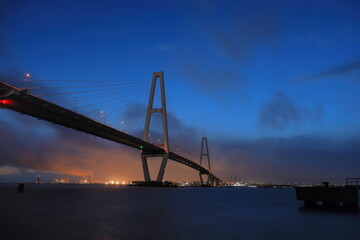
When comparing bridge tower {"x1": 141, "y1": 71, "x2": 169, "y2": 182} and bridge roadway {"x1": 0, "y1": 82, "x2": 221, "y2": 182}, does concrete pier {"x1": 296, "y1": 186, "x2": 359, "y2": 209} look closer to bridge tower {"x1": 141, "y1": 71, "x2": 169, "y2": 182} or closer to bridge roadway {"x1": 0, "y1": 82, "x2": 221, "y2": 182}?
bridge roadway {"x1": 0, "y1": 82, "x2": 221, "y2": 182}

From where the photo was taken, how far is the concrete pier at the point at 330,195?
24.1m

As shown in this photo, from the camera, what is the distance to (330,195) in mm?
25109

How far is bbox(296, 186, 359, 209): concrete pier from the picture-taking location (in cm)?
2411

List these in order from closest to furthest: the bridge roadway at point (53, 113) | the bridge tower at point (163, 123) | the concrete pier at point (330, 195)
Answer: the concrete pier at point (330, 195)
the bridge roadway at point (53, 113)
the bridge tower at point (163, 123)

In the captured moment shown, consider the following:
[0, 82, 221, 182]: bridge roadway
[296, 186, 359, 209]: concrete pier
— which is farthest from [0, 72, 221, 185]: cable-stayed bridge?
[296, 186, 359, 209]: concrete pier

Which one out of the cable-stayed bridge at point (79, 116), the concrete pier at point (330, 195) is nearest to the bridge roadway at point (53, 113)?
the cable-stayed bridge at point (79, 116)

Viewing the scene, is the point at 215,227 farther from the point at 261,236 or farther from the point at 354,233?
the point at 354,233

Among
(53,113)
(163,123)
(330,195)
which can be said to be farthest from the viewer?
(163,123)

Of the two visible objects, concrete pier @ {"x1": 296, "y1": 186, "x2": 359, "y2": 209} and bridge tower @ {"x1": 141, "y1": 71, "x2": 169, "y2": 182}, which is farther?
bridge tower @ {"x1": 141, "y1": 71, "x2": 169, "y2": 182}

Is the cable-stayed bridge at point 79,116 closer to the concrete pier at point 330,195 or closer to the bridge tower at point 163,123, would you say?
the bridge tower at point 163,123

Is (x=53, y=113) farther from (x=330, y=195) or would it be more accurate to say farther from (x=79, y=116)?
(x=330, y=195)

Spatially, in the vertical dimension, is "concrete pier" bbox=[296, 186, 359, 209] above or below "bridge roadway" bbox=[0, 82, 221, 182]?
below

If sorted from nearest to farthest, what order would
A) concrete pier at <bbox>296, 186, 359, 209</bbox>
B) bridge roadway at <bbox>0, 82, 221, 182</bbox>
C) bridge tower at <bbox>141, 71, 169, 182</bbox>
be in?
concrete pier at <bbox>296, 186, 359, 209</bbox> → bridge roadway at <bbox>0, 82, 221, 182</bbox> → bridge tower at <bbox>141, 71, 169, 182</bbox>

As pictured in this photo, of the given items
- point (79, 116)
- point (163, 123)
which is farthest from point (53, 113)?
point (163, 123)
